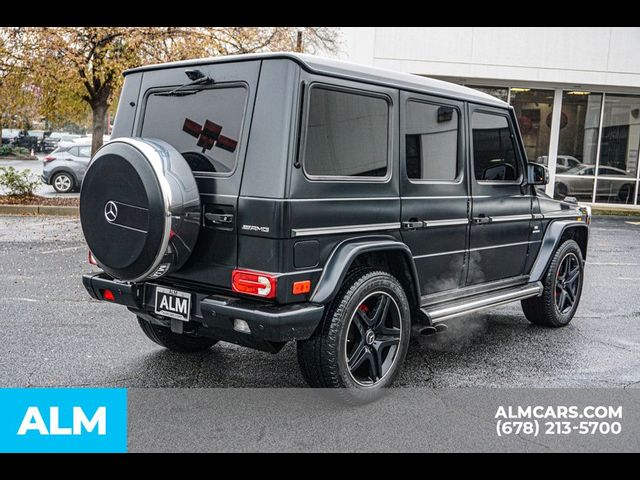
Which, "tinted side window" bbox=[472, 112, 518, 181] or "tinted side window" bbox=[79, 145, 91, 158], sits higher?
"tinted side window" bbox=[472, 112, 518, 181]

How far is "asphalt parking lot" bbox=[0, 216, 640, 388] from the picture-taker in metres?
4.57

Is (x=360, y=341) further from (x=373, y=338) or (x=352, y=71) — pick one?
(x=352, y=71)

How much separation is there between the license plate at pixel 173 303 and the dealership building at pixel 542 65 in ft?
50.3

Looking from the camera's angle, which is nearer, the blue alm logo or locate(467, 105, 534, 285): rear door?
the blue alm logo

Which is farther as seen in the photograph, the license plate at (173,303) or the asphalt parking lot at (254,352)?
the asphalt parking lot at (254,352)

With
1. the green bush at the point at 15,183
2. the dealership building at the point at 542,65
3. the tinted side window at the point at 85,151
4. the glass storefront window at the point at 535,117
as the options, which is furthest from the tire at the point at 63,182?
the glass storefront window at the point at 535,117

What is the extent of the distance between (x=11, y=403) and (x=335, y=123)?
265 cm

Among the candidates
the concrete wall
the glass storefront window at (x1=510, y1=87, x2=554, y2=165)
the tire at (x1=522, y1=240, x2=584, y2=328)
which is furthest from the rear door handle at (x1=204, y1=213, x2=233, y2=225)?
the glass storefront window at (x1=510, y1=87, x2=554, y2=165)

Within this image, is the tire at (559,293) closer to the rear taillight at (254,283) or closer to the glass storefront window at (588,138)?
the rear taillight at (254,283)

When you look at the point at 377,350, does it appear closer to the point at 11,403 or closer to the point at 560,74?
the point at 11,403

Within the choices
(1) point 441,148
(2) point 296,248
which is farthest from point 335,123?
(1) point 441,148

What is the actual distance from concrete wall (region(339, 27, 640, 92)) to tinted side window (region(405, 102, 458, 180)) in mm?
13820

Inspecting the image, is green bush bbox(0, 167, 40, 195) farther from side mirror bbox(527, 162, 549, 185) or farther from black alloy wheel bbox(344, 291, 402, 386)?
black alloy wheel bbox(344, 291, 402, 386)

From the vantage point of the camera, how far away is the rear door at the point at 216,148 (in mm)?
3844
